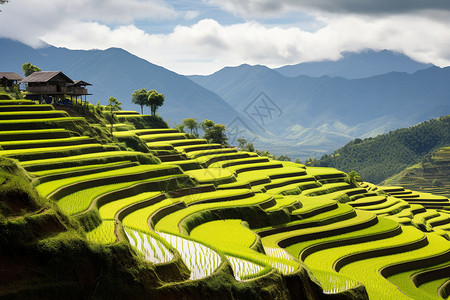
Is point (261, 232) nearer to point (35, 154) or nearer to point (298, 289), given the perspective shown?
point (298, 289)

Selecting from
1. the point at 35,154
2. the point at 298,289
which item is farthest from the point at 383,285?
the point at 35,154

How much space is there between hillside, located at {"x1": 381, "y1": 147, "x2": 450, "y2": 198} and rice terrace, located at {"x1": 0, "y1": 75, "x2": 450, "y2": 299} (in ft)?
292

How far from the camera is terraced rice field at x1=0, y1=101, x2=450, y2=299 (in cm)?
1898

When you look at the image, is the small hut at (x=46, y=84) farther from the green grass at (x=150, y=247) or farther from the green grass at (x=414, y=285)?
the green grass at (x=414, y=285)

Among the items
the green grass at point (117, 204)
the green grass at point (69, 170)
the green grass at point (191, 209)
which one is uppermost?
the green grass at point (69, 170)

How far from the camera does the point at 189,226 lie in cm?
2605

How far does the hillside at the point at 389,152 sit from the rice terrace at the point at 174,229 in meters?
113

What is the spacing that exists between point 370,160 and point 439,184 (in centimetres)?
3574

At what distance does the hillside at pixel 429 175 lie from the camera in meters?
139

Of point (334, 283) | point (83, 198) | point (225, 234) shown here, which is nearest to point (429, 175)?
point (225, 234)

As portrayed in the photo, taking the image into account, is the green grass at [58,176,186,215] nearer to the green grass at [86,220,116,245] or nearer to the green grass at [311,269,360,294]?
the green grass at [86,220,116,245]

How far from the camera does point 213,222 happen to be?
28.5 meters

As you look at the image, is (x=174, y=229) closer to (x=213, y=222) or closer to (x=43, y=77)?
(x=213, y=222)

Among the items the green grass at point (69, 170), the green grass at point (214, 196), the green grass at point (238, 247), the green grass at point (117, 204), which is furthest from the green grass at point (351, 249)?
the green grass at point (69, 170)
